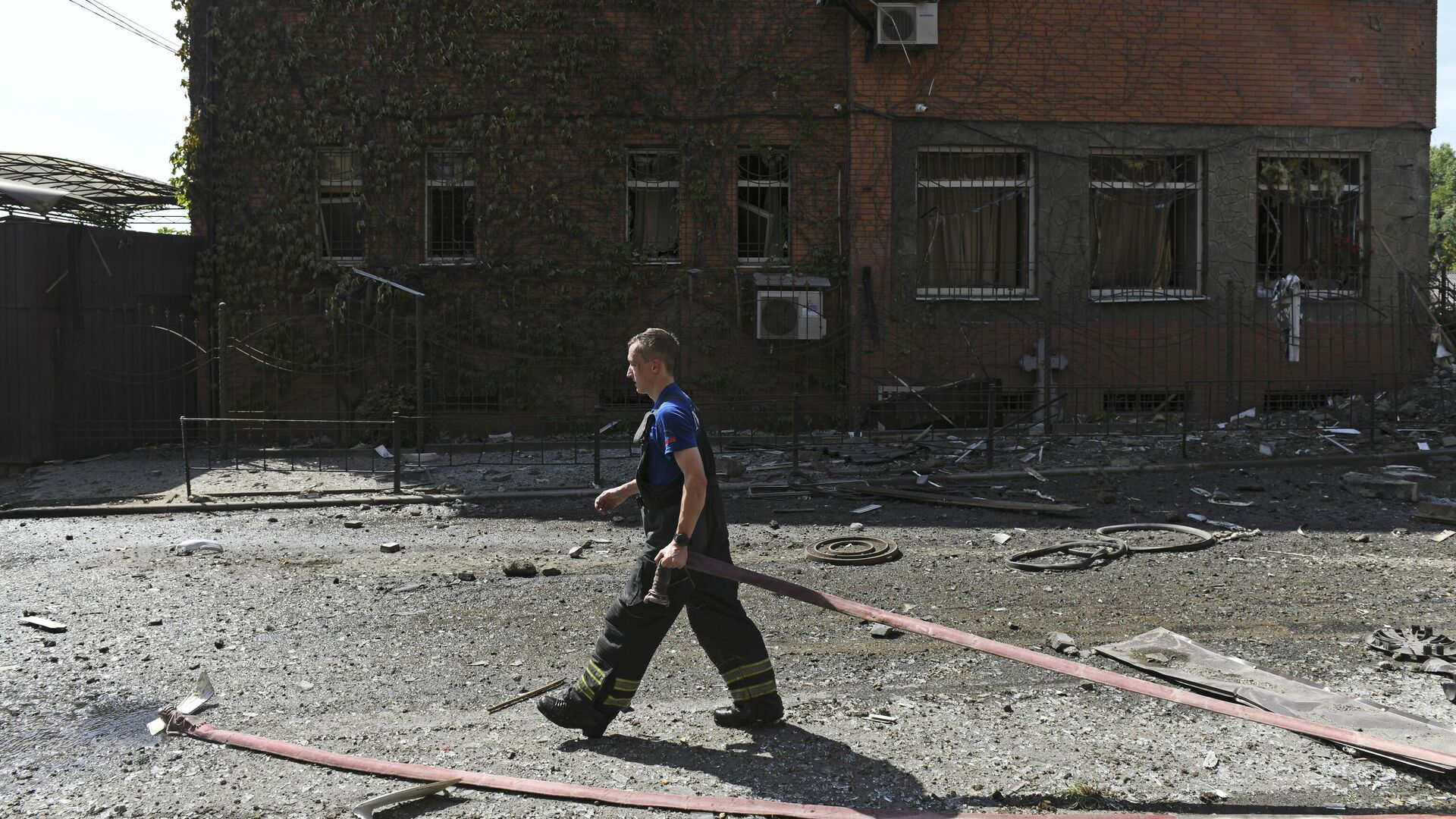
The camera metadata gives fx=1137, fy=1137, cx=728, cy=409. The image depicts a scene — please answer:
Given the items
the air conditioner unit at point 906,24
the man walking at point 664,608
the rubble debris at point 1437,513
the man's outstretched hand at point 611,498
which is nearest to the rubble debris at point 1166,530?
the rubble debris at point 1437,513

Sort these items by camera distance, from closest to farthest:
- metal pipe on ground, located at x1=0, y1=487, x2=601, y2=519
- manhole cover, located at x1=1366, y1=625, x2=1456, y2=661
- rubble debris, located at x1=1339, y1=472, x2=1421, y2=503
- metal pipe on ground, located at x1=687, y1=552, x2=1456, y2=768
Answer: metal pipe on ground, located at x1=687, y1=552, x2=1456, y2=768
manhole cover, located at x1=1366, y1=625, x2=1456, y2=661
rubble debris, located at x1=1339, y1=472, x2=1421, y2=503
metal pipe on ground, located at x1=0, y1=487, x2=601, y2=519

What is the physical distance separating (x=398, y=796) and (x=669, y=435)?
1706 mm

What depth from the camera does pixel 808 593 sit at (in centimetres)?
468

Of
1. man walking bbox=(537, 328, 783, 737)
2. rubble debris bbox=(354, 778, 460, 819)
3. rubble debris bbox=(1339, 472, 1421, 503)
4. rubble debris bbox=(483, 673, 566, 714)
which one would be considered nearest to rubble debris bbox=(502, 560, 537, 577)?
rubble debris bbox=(483, 673, 566, 714)

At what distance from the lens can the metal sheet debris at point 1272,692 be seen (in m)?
4.67

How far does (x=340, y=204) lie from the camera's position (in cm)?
1559

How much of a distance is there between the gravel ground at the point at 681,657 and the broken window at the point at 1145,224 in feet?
19.8

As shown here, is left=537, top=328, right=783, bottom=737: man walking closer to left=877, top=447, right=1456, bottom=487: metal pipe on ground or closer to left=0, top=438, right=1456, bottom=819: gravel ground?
left=0, top=438, right=1456, bottom=819: gravel ground

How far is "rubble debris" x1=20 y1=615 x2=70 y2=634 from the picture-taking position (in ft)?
21.3

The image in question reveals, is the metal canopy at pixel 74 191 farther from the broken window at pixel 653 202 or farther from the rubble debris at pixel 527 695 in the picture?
the rubble debris at pixel 527 695

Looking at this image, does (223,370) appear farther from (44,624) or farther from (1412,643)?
(1412,643)

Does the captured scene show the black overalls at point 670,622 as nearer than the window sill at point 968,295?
Yes

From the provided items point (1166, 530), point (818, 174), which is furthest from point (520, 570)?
point (818, 174)

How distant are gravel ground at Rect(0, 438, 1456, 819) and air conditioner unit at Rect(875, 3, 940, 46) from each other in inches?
283
